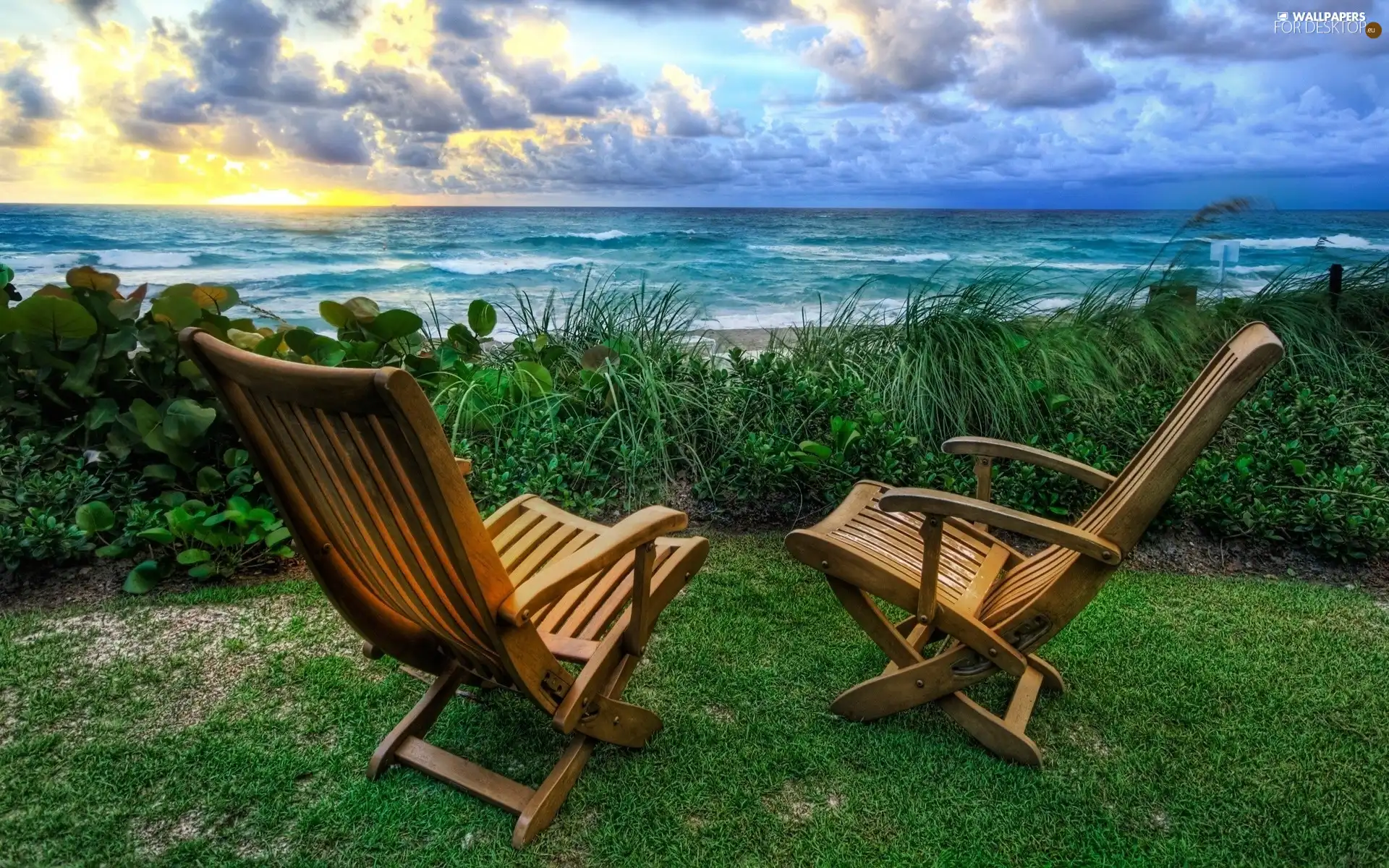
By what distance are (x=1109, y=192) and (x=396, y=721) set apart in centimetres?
1727

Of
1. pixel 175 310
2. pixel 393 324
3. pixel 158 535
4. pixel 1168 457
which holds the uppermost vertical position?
pixel 175 310

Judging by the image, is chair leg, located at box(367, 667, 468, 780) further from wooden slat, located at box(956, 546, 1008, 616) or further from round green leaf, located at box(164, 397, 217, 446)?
round green leaf, located at box(164, 397, 217, 446)

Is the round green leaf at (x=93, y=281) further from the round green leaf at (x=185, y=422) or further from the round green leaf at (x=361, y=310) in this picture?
the round green leaf at (x=361, y=310)

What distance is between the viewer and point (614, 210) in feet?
113

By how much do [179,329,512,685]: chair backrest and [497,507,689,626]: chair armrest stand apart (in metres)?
0.04

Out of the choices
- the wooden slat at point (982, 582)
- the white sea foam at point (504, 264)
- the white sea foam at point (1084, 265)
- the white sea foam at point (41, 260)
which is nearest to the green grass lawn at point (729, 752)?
the wooden slat at point (982, 582)

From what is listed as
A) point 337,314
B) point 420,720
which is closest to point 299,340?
point 337,314

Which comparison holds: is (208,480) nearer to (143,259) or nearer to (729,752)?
(729,752)

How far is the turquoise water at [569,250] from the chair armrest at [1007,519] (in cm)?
1221

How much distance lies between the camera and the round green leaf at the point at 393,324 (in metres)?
4.22

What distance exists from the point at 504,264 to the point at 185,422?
20241 mm

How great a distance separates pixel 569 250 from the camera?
81.8 feet

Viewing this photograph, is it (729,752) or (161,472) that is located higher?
(161,472)

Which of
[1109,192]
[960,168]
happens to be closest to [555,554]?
[1109,192]
